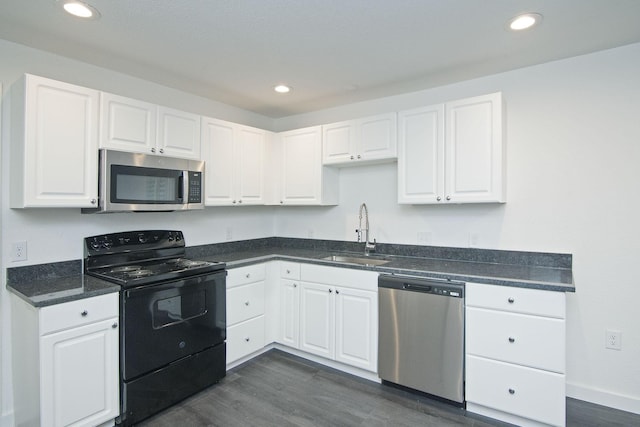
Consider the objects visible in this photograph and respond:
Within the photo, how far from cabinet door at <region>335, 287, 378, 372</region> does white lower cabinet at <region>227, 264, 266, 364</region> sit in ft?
2.54

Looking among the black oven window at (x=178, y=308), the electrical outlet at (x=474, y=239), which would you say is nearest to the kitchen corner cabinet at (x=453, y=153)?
the electrical outlet at (x=474, y=239)

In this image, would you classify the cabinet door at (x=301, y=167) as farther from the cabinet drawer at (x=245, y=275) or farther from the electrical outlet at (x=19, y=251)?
the electrical outlet at (x=19, y=251)

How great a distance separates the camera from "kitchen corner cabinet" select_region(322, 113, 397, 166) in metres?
3.04

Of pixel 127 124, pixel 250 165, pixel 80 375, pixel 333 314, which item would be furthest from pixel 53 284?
pixel 333 314

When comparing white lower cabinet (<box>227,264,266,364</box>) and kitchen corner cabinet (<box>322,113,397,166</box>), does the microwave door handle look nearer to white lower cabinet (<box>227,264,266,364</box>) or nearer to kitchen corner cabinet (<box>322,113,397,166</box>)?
white lower cabinet (<box>227,264,266,364</box>)

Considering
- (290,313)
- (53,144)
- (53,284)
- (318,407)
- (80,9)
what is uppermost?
(80,9)

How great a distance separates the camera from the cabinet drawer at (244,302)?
294 cm

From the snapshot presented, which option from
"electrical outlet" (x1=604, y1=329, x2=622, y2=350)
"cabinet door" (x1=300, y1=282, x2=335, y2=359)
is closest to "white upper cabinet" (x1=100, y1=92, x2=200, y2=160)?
"cabinet door" (x1=300, y1=282, x2=335, y2=359)

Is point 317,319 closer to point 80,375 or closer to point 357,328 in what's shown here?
point 357,328

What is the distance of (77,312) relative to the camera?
1.97 m

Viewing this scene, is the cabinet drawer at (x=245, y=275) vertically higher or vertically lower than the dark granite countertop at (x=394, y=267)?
lower

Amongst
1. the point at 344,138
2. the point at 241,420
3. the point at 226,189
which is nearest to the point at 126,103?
the point at 226,189

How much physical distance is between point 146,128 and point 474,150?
8.40 ft

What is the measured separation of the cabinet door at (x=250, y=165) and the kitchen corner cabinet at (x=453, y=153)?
1.49 metres
